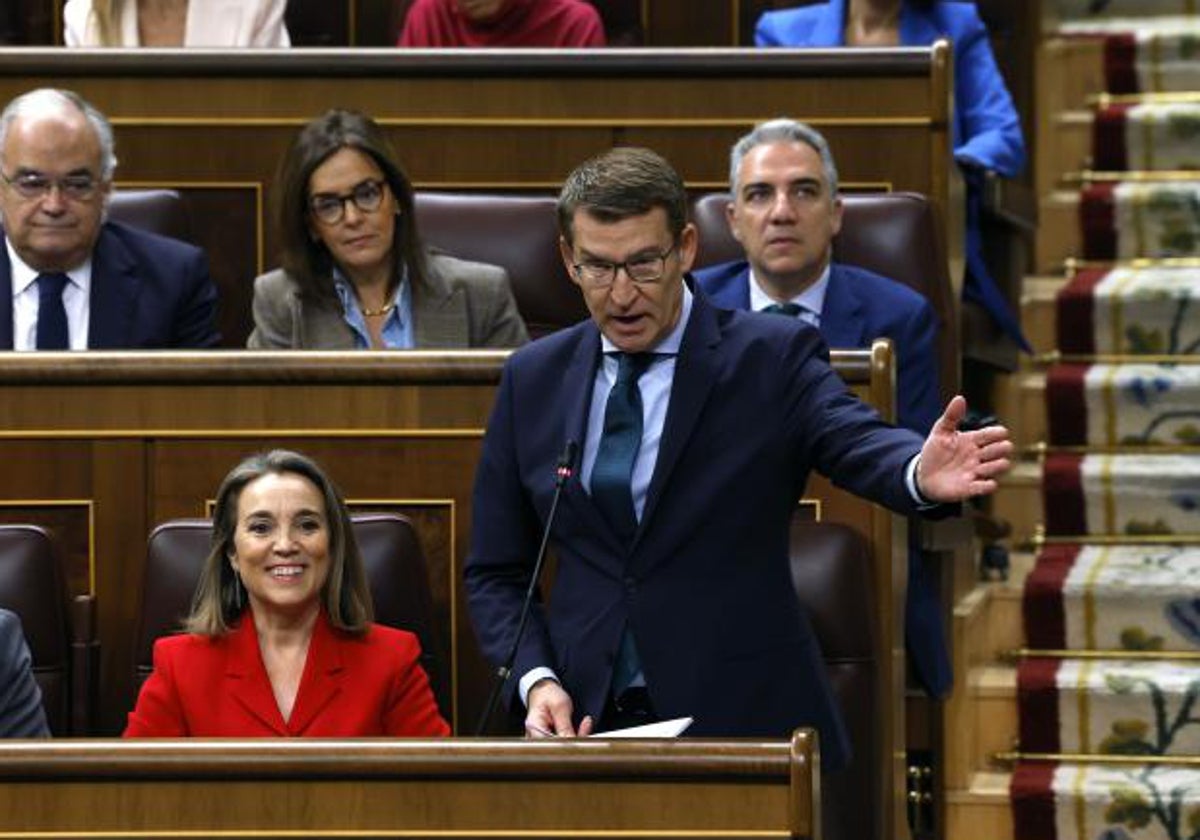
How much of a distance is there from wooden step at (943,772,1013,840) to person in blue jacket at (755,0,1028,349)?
1.66 ft

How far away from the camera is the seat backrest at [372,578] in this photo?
209 cm

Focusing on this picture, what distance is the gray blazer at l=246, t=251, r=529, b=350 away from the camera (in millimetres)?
2482

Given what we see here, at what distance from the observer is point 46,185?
2488 millimetres

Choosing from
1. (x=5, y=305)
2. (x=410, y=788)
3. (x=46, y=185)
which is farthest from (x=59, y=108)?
(x=410, y=788)

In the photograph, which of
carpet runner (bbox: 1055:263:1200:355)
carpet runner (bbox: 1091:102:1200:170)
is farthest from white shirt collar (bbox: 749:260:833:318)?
carpet runner (bbox: 1091:102:1200:170)

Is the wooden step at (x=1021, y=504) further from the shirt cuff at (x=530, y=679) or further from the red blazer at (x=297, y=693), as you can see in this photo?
the shirt cuff at (x=530, y=679)

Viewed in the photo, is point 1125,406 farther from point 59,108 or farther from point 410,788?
point 410,788

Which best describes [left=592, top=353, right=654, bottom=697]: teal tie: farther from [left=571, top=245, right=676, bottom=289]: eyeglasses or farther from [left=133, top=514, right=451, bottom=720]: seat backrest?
[left=133, top=514, right=451, bottom=720]: seat backrest

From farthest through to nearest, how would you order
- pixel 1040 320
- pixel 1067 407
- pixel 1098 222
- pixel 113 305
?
pixel 1098 222
pixel 1040 320
pixel 1067 407
pixel 113 305

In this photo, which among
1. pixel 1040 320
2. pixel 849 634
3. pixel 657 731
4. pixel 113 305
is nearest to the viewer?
pixel 657 731

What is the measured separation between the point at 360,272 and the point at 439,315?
8 centimetres

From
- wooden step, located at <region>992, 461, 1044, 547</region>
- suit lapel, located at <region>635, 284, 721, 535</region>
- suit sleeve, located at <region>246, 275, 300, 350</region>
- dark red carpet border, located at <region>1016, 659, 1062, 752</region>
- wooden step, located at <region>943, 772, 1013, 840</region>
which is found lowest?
wooden step, located at <region>943, 772, 1013, 840</region>

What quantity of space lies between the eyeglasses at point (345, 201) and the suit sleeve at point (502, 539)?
62 centimetres

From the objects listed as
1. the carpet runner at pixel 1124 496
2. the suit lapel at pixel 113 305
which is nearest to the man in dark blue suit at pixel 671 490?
the suit lapel at pixel 113 305
